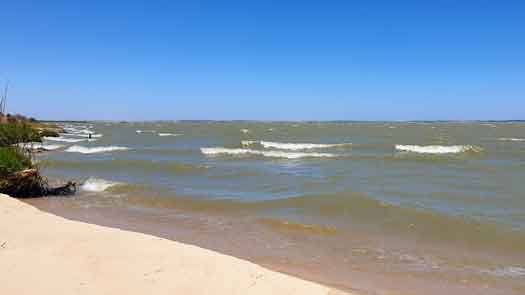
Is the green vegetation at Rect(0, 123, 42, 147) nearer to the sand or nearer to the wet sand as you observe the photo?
the wet sand

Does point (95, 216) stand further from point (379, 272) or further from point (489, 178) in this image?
point (489, 178)

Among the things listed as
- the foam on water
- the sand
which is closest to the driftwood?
the sand

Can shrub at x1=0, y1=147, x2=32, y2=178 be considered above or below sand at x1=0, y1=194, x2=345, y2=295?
above

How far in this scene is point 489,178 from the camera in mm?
15375

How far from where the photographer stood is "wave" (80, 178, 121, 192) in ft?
43.8

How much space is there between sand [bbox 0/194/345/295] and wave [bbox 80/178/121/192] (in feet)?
24.2

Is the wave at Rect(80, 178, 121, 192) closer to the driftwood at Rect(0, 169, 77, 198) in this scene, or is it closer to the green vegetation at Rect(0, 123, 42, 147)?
the driftwood at Rect(0, 169, 77, 198)

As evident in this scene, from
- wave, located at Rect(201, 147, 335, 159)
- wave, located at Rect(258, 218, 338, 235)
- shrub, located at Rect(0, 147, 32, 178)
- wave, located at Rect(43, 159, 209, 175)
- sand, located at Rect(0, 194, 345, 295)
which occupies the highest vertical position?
shrub, located at Rect(0, 147, 32, 178)

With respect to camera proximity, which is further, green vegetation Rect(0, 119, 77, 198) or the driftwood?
the driftwood

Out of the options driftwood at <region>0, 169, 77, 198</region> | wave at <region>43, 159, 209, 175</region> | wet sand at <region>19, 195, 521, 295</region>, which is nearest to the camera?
wet sand at <region>19, 195, 521, 295</region>

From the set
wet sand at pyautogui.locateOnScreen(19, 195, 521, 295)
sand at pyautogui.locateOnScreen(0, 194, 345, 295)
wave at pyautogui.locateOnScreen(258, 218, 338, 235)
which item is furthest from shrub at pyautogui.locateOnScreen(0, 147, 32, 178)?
wave at pyautogui.locateOnScreen(258, 218, 338, 235)

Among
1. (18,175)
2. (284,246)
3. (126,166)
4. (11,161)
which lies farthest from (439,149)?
(11,161)

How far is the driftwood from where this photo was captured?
10.7 m

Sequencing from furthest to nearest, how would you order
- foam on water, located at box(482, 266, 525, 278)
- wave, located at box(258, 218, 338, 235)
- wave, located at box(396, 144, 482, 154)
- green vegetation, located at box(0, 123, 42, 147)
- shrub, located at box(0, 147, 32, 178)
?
wave, located at box(396, 144, 482, 154)
green vegetation, located at box(0, 123, 42, 147)
shrub, located at box(0, 147, 32, 178)
wave, located at box(258, 218, 338, 235)
foam on water, located at box(482, 266, 525, 278)
